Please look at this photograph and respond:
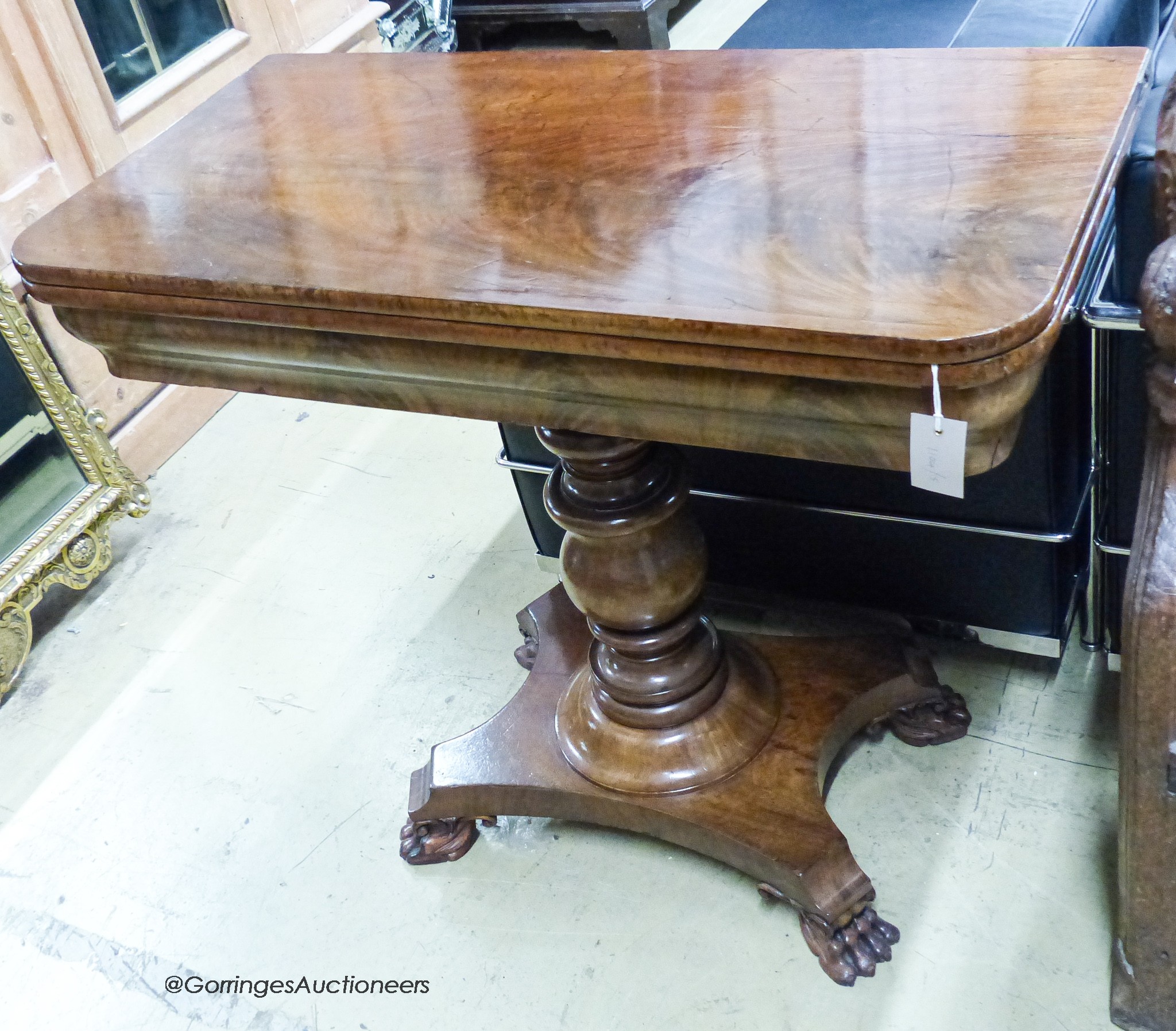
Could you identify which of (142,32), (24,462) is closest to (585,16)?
(142,32)

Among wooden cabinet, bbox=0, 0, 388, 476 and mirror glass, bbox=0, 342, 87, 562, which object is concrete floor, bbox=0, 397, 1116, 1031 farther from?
wooden cabinet, bbox=0, 0, 388, 476

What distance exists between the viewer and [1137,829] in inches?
36.6

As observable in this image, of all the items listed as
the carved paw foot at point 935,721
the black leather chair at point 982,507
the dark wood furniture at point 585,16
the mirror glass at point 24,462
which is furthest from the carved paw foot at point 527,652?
the dark wood furniture at point 585,16

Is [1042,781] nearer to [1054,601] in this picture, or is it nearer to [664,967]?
[1054,601]

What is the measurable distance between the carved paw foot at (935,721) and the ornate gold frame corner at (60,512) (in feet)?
4.10

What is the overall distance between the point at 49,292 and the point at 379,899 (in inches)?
29.0

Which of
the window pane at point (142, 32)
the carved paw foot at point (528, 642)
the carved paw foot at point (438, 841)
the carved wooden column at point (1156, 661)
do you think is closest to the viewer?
the carved wooden column at point (1156, 661)

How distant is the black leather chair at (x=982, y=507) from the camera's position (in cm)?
113

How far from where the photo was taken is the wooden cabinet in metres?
1.83

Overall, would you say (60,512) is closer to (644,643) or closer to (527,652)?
(527,652)

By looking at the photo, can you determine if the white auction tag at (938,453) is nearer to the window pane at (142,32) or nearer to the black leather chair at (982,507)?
the black leather chair at (982,507)

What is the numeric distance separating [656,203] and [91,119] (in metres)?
1.44

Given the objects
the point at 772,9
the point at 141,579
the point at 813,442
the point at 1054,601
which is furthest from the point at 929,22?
the point at 141,579

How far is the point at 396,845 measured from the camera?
1.37 m
